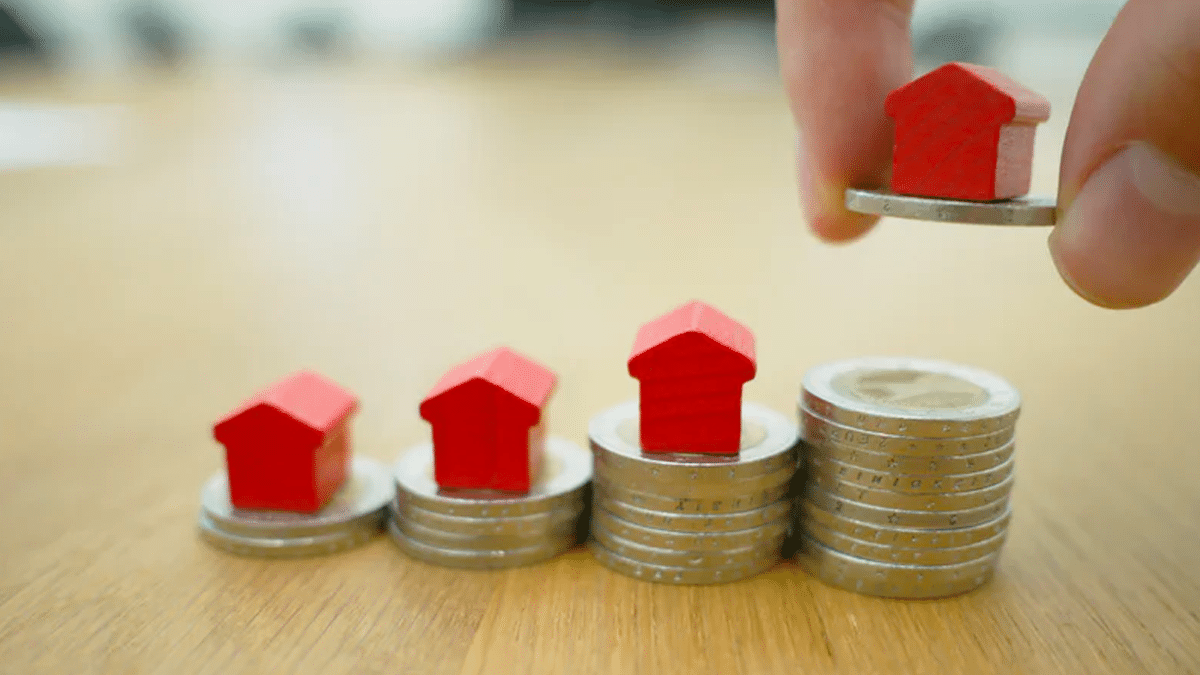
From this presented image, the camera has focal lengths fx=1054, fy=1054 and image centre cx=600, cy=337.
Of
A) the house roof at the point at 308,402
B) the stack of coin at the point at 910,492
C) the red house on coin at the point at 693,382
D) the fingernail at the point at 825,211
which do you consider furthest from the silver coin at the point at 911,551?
the house roof at the point at 308,402

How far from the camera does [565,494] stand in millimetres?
951

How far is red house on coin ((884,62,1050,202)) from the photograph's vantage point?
831 mm

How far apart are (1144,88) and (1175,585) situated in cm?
44

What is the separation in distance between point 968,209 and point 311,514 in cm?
63

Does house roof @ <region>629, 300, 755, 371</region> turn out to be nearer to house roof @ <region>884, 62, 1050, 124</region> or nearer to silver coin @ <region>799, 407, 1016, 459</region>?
silver coin @ <region>799, 407, 1016, 459</region>

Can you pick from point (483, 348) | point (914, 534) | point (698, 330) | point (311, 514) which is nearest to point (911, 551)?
point (914, 534)

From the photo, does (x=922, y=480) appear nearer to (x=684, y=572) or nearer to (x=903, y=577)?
(x=903, y=577)

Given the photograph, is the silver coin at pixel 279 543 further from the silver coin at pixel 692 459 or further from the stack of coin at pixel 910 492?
the stack of coin at pixel 910 492

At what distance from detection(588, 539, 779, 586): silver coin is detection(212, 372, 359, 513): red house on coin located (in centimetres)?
28

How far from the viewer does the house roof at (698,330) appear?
0.88 meters

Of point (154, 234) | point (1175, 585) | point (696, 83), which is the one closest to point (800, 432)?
point (1175, 585)

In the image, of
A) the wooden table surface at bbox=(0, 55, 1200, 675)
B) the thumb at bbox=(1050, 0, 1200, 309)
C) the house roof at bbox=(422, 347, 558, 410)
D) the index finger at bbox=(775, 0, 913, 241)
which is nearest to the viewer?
the thumb at bbox=(1050, 0, 1200, 309)

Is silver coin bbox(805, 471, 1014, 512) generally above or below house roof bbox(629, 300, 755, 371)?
below

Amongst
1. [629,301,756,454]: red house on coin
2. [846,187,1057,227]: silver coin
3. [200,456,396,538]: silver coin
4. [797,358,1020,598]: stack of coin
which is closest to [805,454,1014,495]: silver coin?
[797,358,1020,598]: stack of coin
